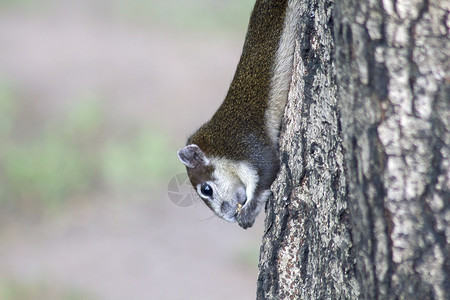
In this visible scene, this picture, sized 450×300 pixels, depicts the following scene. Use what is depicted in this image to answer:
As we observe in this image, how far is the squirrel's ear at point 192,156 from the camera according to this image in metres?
3.72

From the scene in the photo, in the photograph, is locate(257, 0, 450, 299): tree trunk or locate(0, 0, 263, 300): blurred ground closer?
locate(257, 0, 450, 299): tree trunk

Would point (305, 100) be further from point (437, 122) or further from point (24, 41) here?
point (24, 41)

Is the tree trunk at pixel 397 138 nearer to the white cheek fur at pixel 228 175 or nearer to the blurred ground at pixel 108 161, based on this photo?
the white cheek fur at pixel 228 175

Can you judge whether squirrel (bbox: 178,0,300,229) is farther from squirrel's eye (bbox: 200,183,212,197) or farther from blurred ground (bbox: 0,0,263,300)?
blurred ground (bbox: 0,0,263,300)

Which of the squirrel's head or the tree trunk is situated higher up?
the tree trunk

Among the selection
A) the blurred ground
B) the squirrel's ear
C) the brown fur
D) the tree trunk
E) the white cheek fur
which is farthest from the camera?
the blurred ground

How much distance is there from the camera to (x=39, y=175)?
7.36 meters

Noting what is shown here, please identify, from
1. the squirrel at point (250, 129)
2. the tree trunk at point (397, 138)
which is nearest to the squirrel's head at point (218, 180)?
the squirrel at point (250, 129)

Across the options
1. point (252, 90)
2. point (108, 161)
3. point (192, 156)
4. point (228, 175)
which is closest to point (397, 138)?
point (252, 90)

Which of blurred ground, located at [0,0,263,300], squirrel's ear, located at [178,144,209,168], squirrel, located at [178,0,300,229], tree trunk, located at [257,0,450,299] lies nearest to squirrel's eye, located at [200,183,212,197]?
squirrel, located at [178,0,300,229]

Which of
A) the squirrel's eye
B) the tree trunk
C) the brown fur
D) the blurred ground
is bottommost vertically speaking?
the blurred ground

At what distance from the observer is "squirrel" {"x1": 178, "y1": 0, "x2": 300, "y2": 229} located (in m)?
3.28

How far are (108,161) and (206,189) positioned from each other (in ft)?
12.8

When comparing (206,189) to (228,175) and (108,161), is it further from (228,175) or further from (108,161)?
(108,161)
